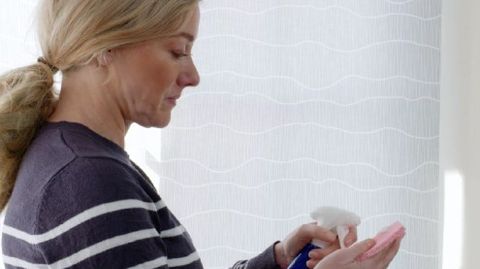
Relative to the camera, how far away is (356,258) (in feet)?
3.20

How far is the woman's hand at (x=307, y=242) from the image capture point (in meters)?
1.10

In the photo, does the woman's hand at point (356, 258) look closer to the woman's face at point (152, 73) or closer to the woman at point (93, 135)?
the woman at point (93, 135)

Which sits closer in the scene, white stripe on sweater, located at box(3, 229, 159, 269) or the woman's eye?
white stripe on sweater, located at box(3, 229, 159, 269)

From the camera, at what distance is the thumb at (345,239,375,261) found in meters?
0.96

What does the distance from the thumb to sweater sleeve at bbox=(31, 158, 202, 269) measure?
0.25 m

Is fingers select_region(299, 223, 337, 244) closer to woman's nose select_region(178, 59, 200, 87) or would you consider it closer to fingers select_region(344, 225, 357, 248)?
fingers select_region(344, 225, 357, 248)

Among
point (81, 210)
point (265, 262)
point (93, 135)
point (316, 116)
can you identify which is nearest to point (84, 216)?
point (81, 210)

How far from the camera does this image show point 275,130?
1875 mm

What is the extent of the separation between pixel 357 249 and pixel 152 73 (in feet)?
1.09

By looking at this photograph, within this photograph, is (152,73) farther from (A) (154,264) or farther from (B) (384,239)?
(B) (384,239)

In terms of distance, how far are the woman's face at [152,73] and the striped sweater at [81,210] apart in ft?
0.21

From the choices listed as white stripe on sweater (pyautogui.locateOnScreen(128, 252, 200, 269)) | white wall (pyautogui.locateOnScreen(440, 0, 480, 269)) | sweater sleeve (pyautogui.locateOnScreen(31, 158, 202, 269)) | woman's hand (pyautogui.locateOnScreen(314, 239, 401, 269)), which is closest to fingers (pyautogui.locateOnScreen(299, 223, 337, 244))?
woman's hand (pyautogui.locateOnScreen(314, 239, 401, 269))

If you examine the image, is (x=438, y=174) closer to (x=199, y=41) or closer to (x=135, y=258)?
(x=199, y=41)

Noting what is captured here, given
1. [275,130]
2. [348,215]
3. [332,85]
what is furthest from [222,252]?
[348,215]
